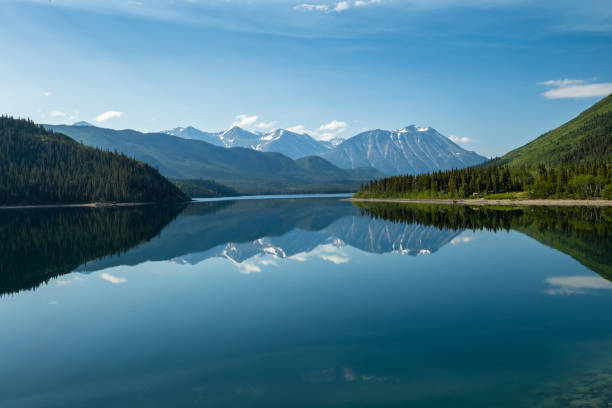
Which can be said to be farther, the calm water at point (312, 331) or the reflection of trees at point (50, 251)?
the reflection of trees at point (50, 251)

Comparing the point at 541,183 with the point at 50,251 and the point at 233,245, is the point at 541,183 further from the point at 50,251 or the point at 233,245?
the point at 50,251

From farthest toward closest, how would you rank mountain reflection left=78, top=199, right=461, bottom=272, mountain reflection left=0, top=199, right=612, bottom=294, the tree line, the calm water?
the tree line, mountain reflection left=78, top=199, right=461, bottom=272, mountain reflection left=0, top=199, right=612, bottom=294, the calm water

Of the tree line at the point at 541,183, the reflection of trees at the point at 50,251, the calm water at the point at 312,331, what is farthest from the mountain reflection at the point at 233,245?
the tree line at the point at 541,183

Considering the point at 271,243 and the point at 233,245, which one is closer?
the point at 233,245

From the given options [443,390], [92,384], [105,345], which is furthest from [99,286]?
[443,390]

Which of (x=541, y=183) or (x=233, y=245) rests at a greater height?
(x=541, y=183)

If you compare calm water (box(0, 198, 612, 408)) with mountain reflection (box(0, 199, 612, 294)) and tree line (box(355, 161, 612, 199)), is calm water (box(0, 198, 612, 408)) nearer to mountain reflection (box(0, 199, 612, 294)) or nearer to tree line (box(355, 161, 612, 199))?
mountain reflection (box(0, 199, 612, 294))

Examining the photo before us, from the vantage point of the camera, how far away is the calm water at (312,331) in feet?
51.9

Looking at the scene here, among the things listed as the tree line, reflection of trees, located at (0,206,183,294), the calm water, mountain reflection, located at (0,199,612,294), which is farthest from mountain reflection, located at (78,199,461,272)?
the tree line

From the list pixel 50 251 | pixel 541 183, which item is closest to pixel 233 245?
pixel 50 251

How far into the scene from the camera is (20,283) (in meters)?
37.7

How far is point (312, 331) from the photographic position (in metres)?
22.9

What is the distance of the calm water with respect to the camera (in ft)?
51.9

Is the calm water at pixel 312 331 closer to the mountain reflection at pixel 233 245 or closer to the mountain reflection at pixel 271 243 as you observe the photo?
the mountain reflection at pixel 233 245
